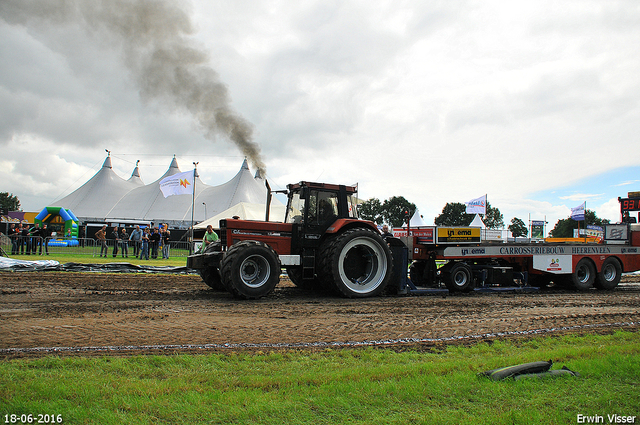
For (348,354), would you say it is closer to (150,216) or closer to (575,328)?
(575,328)

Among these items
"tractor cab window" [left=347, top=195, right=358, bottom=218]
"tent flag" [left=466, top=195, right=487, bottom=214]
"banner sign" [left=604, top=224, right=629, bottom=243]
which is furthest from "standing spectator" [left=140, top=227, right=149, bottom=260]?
"tent flag" [left=466, top=195, right=487, bottom=214]

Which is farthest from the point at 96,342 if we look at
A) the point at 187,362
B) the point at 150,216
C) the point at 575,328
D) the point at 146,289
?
the point at 150,216

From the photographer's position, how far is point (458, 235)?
35.9 ft

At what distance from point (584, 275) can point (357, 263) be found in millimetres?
7361

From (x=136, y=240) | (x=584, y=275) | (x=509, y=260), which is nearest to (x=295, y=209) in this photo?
(x=509, y=260)

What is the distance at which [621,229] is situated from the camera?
531 inches

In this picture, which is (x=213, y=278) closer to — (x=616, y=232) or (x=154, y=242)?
(x=154, y=242)

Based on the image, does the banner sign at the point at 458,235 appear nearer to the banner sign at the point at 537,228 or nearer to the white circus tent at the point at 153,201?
the white circus tent at the point at 153,201

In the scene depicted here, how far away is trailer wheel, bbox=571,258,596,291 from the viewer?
39.7 ft

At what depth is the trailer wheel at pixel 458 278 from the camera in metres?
10.7

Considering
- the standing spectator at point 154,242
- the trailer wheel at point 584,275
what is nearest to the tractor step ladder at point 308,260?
the trailer wheel at point 584,275

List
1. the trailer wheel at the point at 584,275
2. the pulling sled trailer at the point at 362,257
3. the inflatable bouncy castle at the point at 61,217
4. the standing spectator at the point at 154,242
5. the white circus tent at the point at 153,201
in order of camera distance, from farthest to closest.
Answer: the white circus tent at the point at 153,201
the inflatable bouncy castle at the point at 61,217
the standing spectator at the point at 154,242
the trailer wheel at the point at 584,275
the pulling sled trailer at the point at 362,257

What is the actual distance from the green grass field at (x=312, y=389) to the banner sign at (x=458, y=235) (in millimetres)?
6400

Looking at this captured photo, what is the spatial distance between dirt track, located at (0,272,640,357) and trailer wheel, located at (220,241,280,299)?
26 centimetres
